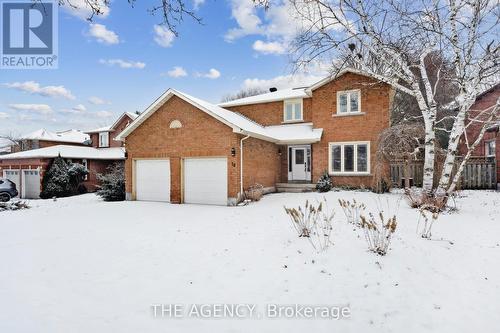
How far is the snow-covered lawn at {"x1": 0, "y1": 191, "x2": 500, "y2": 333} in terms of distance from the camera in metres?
3.77

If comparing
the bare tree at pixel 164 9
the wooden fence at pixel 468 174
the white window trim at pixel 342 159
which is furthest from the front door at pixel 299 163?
the bare tree at pixel 164 9

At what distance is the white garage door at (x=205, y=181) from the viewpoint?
1366cm

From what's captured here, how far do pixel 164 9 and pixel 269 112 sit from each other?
613 inches

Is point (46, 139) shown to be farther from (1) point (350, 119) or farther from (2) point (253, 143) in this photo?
(1) point (350, 119)

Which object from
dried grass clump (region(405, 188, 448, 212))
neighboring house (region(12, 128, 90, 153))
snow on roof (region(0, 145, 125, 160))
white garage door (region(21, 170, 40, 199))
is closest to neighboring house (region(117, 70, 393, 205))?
dried grass clump (region(405, 188, 448, 212))

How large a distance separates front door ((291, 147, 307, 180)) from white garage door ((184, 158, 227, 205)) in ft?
21.0

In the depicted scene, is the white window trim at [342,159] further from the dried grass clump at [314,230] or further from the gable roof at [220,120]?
the dried grass clump at [314,230]

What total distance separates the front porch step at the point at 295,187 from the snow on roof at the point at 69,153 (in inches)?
611

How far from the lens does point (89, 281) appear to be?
5.00m

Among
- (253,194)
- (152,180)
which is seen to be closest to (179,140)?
(152,180)

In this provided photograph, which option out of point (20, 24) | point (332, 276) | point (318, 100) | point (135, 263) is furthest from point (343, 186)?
point (20, 24)

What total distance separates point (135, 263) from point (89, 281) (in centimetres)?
97

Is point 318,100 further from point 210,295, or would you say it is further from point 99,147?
point 99,147

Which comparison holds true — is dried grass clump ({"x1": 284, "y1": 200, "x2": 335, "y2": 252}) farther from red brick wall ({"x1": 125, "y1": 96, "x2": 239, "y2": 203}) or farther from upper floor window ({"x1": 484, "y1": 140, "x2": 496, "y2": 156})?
upper floor window ({"x1": 484, "y1": 140, "x2": 496, "y2": 156})
